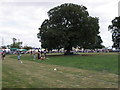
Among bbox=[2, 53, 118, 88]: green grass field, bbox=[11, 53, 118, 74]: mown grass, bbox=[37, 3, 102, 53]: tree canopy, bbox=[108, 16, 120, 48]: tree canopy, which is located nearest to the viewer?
bbox=[2, 53, 118, 88]: green grass field

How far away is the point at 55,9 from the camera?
61.4 meters

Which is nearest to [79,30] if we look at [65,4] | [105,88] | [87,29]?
[87,29]

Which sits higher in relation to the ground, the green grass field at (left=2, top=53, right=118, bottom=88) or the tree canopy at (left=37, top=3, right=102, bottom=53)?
the tree canopy at (left=37, top=3, right=102, bottom=53)

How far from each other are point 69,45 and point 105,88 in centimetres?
4959

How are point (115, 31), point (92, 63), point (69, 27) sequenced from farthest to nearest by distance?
point (115, 31)
point (69, 27)
point (92, 63)

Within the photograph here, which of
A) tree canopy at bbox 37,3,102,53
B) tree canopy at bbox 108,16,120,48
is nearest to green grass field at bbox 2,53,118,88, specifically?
tree canopy at bbox 37,3,102,53

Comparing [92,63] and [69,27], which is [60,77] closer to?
[92,63]

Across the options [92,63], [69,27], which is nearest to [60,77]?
[92,63]

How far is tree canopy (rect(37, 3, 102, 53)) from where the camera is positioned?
55656mm

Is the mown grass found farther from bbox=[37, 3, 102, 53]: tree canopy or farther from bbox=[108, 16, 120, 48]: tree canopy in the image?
bbox=[108, 16, 120, 48]: tree canopy

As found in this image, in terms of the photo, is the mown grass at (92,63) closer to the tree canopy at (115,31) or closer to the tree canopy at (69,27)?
the tree canopy at (69,27)

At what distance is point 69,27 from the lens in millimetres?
59750

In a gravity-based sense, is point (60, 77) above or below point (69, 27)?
below

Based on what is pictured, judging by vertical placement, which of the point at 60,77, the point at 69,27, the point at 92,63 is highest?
the point at 69,27
